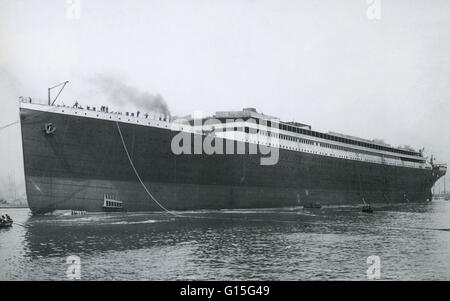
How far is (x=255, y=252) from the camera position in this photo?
18.1 meters

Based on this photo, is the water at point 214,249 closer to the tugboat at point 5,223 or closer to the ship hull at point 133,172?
the tugboat at point 5,223

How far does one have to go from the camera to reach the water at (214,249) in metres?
14.7

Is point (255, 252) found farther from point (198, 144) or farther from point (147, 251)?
point (198, 144)

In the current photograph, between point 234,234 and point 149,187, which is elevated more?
point 149,187
